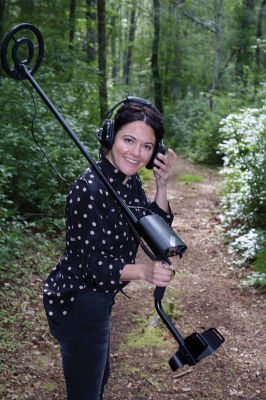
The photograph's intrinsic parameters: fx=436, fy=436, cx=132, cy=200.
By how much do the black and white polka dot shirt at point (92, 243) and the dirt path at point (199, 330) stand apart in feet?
6.50

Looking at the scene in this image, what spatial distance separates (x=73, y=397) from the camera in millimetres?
2336

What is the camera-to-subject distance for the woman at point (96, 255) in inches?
79.7

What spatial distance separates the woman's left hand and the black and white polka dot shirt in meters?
0.20

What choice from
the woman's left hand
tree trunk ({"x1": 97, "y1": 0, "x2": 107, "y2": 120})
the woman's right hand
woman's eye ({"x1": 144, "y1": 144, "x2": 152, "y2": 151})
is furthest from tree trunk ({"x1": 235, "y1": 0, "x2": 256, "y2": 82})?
the woman's right hand

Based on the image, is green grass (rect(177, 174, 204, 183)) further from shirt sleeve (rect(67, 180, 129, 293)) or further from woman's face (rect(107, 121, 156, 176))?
shirt sleeve (rect(67, 180, 129, 293))

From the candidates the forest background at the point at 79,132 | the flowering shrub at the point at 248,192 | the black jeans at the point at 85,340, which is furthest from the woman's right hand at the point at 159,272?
the flowering shrub at the point at 248,192

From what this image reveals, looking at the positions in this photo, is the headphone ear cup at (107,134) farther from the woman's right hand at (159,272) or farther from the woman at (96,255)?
the woman's right hand at (159,272)

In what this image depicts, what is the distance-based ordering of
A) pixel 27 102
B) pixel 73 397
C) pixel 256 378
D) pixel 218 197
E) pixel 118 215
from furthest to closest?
pixel 218 197
pixel 27 102
pixel 256 378
pixel 73 397
pixel 118 215

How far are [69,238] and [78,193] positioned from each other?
0.25 meters

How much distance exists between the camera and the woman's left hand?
2379 millimetres

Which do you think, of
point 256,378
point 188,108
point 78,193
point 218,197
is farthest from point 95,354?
point 188,108

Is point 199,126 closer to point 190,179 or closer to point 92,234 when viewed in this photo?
point 190,179

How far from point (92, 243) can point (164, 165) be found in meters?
0.65

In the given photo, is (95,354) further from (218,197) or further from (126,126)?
(218,197)
